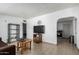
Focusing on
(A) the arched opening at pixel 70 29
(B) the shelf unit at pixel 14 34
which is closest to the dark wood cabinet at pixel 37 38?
(B) the shelf unit at pixel 14 34

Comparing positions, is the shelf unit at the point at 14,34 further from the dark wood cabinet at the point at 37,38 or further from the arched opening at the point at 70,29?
the arched opening at the point at 70,29

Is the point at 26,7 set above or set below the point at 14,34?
above

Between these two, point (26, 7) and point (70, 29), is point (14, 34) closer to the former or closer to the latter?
point (26, 7)

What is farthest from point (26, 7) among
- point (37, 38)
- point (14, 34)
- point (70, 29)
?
point (70, 29)

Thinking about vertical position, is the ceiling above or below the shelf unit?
above

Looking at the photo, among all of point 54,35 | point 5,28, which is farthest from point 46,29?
point 5,28

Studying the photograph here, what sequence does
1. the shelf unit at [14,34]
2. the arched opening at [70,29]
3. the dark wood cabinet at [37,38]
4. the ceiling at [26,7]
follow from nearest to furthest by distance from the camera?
the ceiling at [26,7], the arched opening at [70,29], the shelf unit at [14,34], the dark wood cabinet at [37,38]

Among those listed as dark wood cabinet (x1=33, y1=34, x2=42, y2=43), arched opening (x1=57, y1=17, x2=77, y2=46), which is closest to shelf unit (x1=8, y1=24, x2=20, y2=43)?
dark wood cabinet (x1=33, y1=34, x2=42, y2=43)

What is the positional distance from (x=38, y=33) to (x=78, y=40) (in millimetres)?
3304

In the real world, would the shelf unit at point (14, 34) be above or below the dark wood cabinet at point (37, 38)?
above

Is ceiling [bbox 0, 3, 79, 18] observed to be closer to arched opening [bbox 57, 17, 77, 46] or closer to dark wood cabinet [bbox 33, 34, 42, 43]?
arched opening [bbox 57, 17, 77, 46]

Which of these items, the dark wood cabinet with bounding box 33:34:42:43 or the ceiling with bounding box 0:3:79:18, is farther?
the dark wood cabinet with bounding box 33:34:42:43

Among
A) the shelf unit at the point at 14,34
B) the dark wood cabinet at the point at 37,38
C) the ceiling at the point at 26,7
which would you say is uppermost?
the ceiling at the point at 26,7
